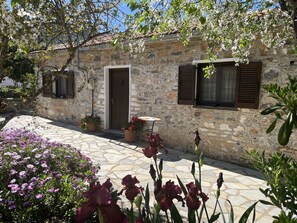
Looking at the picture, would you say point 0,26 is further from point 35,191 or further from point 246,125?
point 246,125

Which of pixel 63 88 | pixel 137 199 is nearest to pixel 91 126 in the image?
pixel 63 88

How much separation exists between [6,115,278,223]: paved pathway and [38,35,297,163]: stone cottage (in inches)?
23.4

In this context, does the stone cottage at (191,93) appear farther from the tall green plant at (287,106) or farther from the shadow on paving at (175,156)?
the tall green plant at (287,106)

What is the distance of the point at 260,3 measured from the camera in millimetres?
2697

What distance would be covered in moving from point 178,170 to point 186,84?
2.15 meters

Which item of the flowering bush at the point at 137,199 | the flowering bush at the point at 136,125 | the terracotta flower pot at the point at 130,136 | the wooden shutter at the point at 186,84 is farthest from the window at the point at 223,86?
the flowering bush at the point at 137,199

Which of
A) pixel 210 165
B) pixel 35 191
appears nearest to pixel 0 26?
pixel 35 191

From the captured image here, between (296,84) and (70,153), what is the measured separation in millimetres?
2853

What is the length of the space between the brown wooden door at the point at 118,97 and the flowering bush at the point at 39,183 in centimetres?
431

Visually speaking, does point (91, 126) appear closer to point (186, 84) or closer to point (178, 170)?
point (186, 84)

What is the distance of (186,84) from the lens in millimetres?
5441

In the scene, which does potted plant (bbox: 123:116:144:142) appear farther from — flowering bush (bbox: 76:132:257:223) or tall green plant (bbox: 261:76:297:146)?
tall green plant (bbox: 261:76:297:146)

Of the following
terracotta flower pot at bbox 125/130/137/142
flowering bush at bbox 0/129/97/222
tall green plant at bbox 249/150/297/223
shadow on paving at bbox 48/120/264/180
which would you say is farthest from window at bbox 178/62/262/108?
tall green plant at bbox 249/150/297/223

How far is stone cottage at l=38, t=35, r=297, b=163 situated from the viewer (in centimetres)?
449
